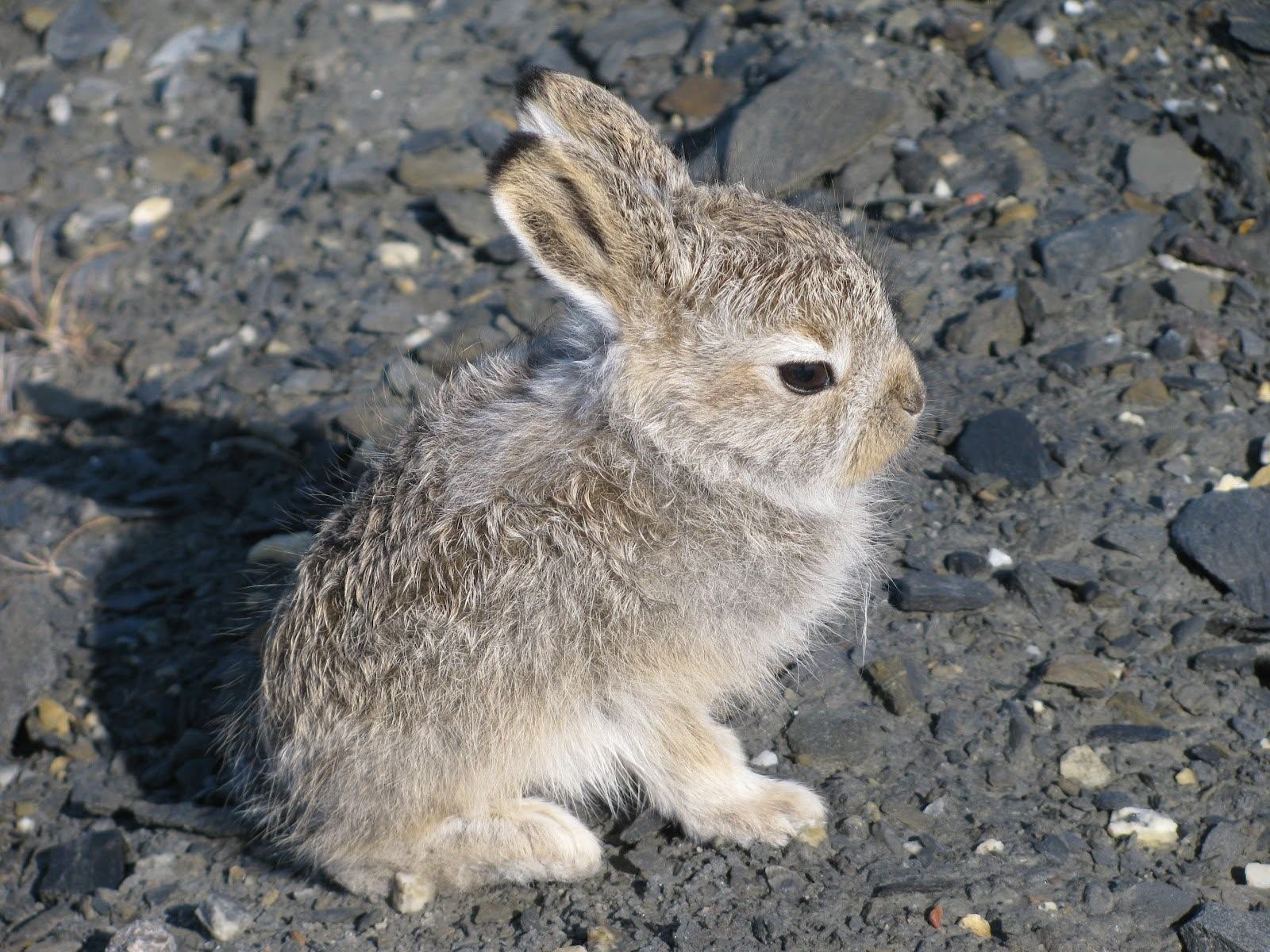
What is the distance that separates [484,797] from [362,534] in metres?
0.97

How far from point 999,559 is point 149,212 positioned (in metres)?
5.56

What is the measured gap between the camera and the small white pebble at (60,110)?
8711 mm

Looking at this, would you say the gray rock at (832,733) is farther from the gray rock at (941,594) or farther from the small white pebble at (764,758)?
the gray rock at (941,594)

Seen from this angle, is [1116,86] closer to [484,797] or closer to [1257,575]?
[1257,575]

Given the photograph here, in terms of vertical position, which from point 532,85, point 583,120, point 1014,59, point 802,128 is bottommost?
point 802,128

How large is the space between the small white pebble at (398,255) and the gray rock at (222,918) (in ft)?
12.7

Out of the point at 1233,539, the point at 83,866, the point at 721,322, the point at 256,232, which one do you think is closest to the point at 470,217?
the point at 256,232

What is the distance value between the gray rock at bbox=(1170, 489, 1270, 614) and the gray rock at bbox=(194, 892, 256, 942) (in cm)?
381

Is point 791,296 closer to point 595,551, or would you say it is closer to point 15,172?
point 595,551

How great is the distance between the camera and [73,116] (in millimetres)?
8711

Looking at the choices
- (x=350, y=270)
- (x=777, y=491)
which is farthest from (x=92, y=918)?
(x=350, y=270)

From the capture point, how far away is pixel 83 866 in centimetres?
491

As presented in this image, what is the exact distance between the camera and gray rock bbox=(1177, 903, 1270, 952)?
3.88m

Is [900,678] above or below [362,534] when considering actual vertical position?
below
